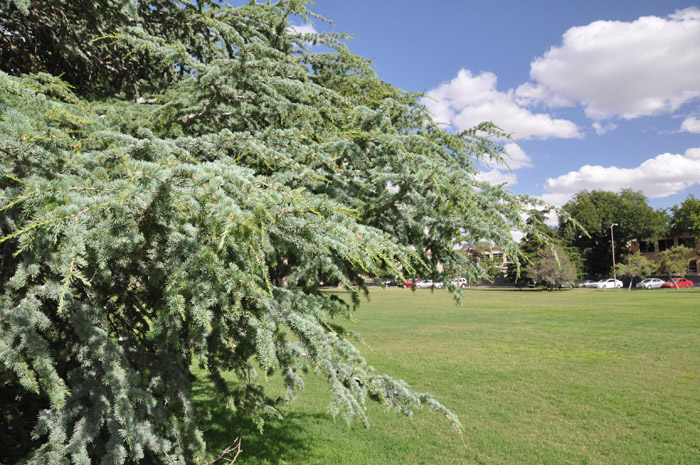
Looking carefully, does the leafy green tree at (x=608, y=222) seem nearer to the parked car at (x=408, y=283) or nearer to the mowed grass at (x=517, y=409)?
the mowed grass at (x=517, y=409)

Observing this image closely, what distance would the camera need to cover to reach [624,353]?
40.7 ft

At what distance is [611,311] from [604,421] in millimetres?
19744

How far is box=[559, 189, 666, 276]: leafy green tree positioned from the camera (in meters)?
58.4

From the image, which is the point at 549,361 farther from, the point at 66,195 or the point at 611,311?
the point at 611,311

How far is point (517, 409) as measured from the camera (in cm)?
777

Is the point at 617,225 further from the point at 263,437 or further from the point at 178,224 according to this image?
the point at 178,224

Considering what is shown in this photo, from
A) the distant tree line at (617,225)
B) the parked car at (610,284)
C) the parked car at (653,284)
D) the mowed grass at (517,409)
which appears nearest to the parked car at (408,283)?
the mowed grass at (517,409)

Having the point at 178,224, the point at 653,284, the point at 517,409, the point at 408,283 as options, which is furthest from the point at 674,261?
the point at 178,224

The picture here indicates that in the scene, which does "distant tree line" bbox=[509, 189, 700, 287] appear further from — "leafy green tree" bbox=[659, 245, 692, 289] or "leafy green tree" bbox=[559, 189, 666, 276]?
"leafy green tree" bbox=[659, 245, 692, 289]

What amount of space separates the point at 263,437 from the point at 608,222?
64.7 meters

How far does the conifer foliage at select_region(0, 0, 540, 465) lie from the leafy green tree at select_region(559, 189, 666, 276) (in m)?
59.7

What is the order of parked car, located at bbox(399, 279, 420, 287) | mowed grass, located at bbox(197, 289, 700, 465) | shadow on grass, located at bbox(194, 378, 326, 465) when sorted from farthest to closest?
1. mowed grass, located at bbox(197, 289, 700, 465)
2. shadow on grass, located at bbox(194, 378, 326, 465)
3. parked car, located at bbox(399, 279, 420, 287)

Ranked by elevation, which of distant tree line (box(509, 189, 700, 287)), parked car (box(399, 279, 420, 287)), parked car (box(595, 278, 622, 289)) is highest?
distant tree line (box(509, 189, 700, 287))

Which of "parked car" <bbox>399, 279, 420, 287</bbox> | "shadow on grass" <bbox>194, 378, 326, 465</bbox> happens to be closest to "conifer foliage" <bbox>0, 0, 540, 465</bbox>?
"parked car" <bbox>399, 279, 420, 287</bbox>
